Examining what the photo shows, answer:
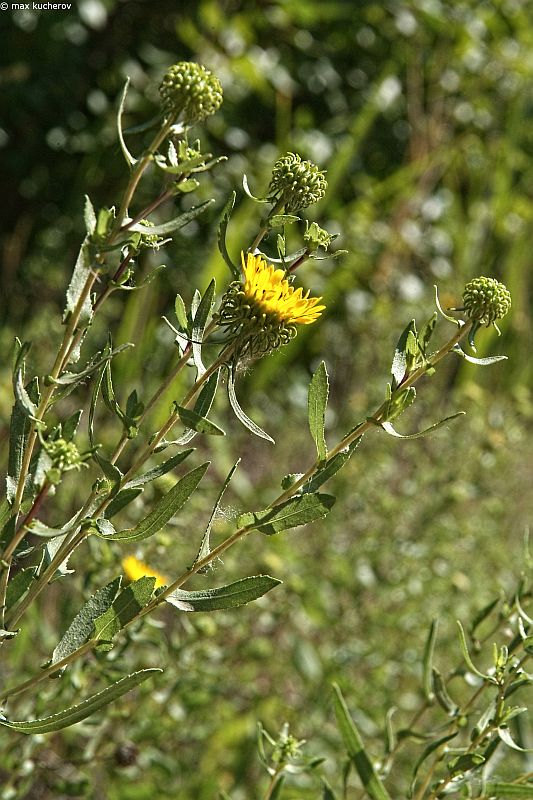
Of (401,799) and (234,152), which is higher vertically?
(234,152)

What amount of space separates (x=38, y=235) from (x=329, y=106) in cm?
101

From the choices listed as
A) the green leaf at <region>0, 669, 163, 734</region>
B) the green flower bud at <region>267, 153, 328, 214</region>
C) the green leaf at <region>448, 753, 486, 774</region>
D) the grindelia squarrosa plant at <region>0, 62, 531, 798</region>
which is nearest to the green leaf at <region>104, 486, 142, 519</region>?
the grindelia squarrosa plant at <region>0, 62, 531, 798</region>

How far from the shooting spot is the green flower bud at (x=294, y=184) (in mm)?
670

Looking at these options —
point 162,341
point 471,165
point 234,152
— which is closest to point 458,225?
point 471,165

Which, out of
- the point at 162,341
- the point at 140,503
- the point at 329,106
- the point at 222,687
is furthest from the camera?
the point at 329,106

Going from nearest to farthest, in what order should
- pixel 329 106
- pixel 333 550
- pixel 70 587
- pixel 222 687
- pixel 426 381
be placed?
pixel 222 687
pixel 70 587
pixel 333 550
pixel 426 381
pixel 329 106

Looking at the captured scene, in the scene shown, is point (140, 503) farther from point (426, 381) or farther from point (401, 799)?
point (426, 381)

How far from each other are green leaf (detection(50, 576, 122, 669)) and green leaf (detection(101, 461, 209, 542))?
4cm

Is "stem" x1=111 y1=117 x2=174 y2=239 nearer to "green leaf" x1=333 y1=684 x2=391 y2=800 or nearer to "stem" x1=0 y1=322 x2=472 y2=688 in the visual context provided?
"stem" x1=0 y1=322 x2=472 y2=688

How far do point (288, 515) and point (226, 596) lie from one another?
7 centimetres

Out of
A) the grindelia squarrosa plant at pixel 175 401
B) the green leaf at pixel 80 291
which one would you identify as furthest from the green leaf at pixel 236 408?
the green leaf at pixel 80 291

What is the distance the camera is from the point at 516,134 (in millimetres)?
3230

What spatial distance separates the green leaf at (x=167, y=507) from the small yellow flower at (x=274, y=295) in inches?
4.6

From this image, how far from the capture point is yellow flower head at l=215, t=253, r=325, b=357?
0.65 meters
